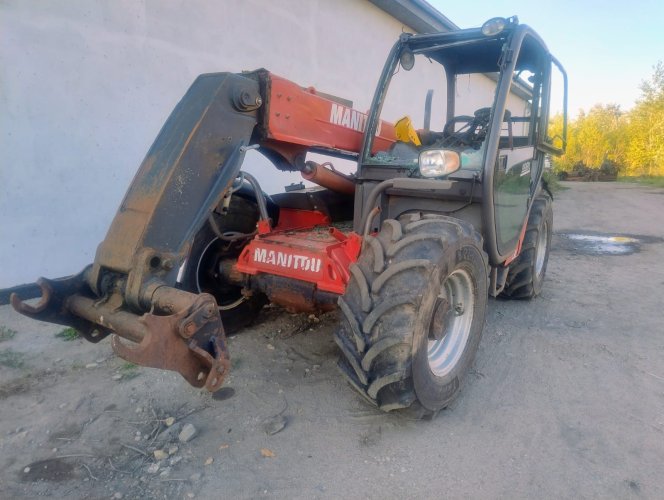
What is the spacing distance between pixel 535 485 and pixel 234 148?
2267mm

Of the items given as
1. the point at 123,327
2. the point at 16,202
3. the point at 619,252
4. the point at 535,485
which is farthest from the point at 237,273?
the point at 619,252

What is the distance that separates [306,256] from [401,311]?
0.81 meters

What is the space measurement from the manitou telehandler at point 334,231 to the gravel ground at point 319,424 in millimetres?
322

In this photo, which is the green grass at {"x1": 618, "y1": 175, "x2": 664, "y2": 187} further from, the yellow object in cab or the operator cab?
the yellow object in cab

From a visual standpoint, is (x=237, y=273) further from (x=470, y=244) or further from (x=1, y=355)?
(x=1, y=355)

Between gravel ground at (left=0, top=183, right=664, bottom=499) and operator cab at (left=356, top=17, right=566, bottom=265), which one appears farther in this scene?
operator cab at (left=356, top=17, right=566, bottom=265)

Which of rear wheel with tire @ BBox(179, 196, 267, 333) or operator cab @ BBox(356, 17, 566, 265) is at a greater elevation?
operator cab @ BBox(356, 17, 566, 265)

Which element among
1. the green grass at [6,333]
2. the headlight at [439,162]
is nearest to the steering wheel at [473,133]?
the headlight at [439,162]

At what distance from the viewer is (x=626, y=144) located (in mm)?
35250

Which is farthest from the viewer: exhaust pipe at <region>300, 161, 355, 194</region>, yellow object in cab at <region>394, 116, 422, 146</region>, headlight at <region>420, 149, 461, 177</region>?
yellow object in cab at <region>394, 116, 422, 146</region>

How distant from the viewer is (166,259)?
224 cm

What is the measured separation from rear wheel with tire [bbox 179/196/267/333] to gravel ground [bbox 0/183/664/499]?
1.07 ft

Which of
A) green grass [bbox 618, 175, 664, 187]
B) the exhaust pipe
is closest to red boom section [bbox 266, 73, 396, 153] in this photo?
the exhaust pipe

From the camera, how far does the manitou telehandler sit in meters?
2.19
